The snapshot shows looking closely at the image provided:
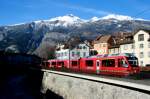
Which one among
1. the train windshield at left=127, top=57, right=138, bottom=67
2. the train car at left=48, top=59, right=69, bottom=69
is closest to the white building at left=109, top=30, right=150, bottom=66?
the train car at left=48, top=59, right=69, bottom=69

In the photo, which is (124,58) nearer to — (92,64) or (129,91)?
(92,64)

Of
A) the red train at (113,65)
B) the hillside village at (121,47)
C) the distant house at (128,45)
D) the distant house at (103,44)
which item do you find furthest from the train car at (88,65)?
the distant house at (103,44)

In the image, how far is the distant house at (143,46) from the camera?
8694 centimetres

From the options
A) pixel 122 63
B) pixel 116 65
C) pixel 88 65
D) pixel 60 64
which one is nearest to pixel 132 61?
pixel 122 63

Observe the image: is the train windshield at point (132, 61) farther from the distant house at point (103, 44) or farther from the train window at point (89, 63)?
the distant house at point (103, 44)

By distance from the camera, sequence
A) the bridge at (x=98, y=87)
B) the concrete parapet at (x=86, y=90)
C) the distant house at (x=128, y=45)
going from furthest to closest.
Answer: the distant house at (x=128, y=45)
the concrete parapet at (x=86, y=90)
the bridge at (x=98, y=87)

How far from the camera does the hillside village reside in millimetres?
87875

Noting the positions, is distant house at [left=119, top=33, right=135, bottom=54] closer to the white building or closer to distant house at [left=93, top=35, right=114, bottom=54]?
the white building

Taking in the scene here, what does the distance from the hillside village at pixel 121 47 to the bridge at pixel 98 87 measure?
941 inches

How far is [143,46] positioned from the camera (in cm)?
8844

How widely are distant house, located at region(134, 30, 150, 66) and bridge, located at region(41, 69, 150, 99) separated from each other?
3627 centimetres

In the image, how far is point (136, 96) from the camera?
2511cm

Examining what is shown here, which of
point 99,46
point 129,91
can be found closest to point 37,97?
point 129,91

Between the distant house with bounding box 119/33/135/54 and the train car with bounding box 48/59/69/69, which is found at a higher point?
the distant house with bounding box 119/33/135/54
